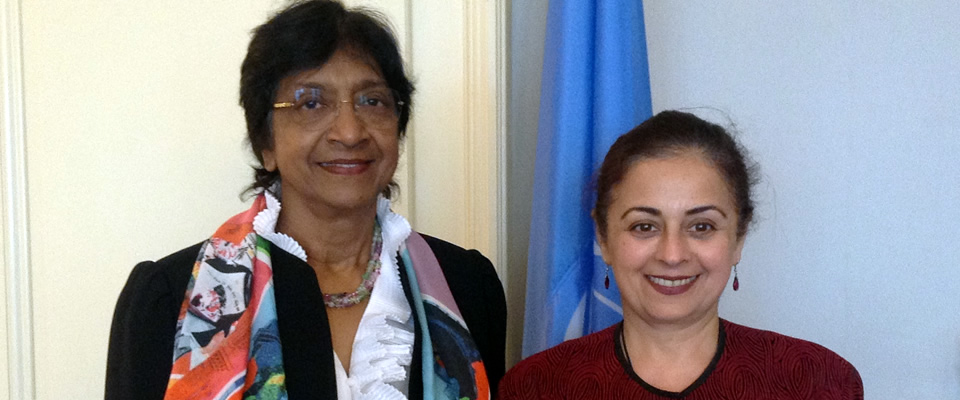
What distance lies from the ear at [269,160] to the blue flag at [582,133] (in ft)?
2.22

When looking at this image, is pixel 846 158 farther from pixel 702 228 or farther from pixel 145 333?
pixel 145 333

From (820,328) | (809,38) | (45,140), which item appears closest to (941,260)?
(820,328)

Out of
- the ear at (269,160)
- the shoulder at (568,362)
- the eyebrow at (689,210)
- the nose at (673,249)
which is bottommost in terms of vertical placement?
the shoulder at (568,362)

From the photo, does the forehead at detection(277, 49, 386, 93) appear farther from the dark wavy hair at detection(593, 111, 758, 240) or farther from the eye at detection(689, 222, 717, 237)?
the eye at detection(689, 222, 717, 237)

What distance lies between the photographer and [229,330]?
1407mm

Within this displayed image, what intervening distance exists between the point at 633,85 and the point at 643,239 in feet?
1.94

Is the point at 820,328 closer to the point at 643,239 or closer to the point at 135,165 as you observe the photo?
the point at 643,239

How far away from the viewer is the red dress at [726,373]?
1399 millimetres

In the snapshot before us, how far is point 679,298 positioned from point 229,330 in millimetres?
808

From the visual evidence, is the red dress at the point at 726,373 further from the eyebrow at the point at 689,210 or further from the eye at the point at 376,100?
the eye at the point at 376,100

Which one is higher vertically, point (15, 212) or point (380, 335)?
point (15, 212)

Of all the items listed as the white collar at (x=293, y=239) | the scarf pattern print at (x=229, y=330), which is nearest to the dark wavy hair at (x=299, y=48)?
the white collar at (x=293, y=239)

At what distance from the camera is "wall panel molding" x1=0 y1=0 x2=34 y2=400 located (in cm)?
211

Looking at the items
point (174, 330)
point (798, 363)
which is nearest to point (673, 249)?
point (798, 363)
